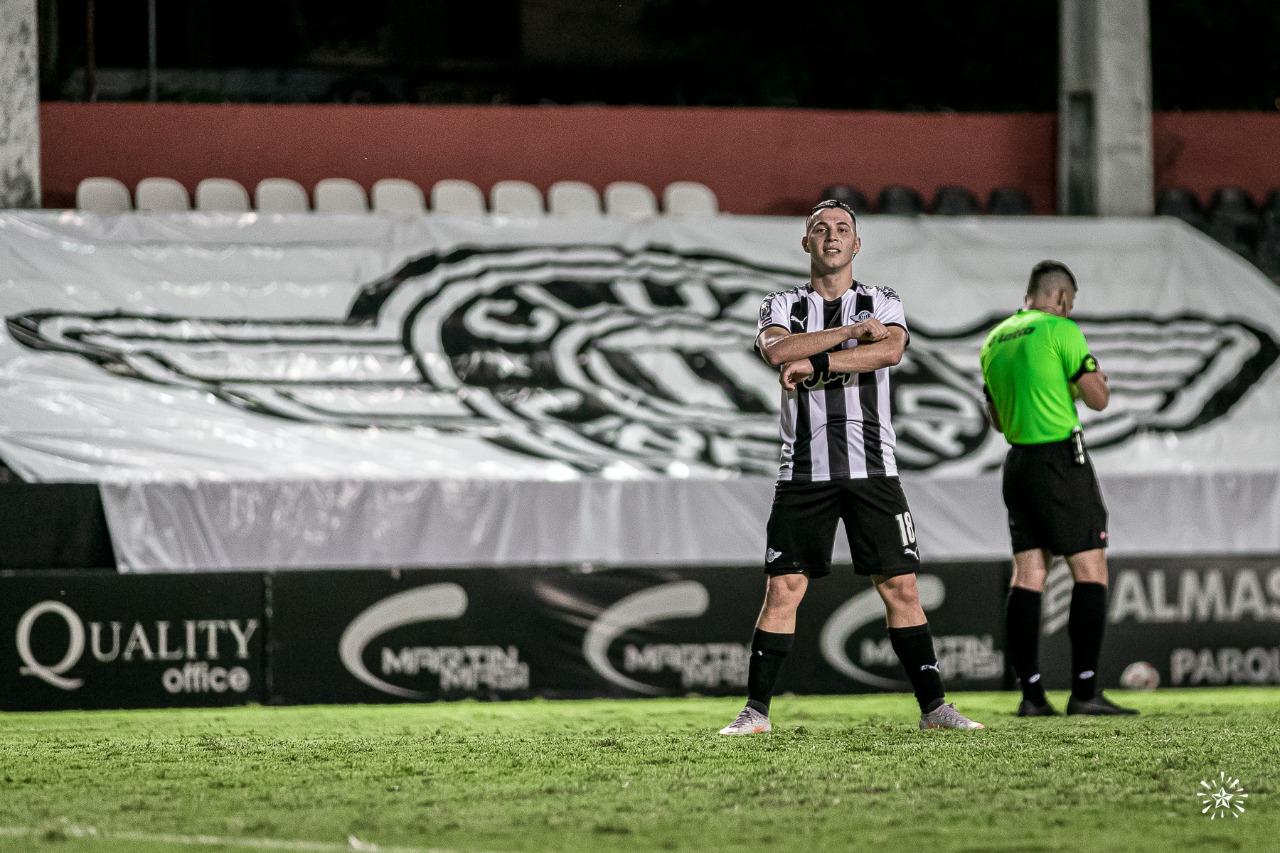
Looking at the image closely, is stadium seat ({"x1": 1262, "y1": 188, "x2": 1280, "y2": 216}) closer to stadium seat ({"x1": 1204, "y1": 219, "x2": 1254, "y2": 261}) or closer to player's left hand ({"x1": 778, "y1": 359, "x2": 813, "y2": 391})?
stadium seat ({"x1": 1204, "y1": 219, "x2": 1254, "y2": 261})

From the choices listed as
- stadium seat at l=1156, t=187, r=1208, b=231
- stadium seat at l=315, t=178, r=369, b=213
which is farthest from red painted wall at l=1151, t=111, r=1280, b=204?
stadium seat at l=315, t=178, r=369, b=213

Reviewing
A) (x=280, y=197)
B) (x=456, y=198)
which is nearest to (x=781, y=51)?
(x=456, y=198)

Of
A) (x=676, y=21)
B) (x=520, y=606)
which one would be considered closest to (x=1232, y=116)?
(x=676, y=21)

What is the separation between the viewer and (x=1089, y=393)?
18.5ft

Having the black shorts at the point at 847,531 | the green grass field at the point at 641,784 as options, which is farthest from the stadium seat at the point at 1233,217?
the black shorts at the point at 847,531

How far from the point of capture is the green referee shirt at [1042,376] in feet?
18.7

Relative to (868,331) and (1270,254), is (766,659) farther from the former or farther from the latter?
(1270,254)

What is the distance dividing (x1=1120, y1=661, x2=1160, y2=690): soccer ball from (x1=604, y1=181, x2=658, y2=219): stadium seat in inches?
201

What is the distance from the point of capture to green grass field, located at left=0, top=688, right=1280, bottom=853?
3373 mm

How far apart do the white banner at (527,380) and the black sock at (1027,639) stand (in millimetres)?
3609

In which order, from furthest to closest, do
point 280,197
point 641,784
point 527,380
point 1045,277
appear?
point 280,197
point 527,380
point 1045,277
point 641,784

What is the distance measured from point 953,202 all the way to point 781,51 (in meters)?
4.08

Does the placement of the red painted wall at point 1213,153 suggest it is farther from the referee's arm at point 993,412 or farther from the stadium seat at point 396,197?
the referee's arm at point 993,412

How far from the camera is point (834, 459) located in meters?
4.95
